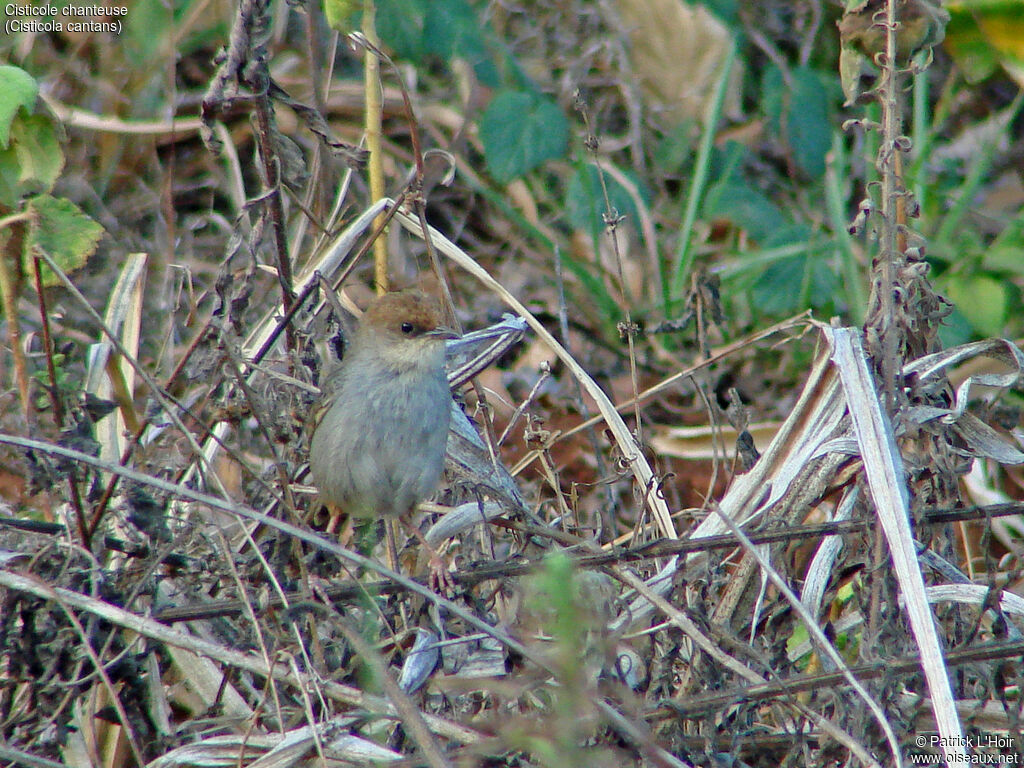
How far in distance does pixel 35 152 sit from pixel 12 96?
281 mm

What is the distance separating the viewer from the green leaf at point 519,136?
17.3ft

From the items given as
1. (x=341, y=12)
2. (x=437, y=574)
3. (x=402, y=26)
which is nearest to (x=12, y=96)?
(x=341, y=12)

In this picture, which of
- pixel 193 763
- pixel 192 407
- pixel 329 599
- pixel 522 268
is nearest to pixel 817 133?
pixel 522 268

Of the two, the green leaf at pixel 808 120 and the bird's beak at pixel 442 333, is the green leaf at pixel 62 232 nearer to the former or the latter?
the bird's beak at pixel 442 333

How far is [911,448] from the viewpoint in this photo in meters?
3.35

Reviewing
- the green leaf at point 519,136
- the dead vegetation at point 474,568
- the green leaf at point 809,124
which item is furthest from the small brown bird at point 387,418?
the green leaf at point 809,124

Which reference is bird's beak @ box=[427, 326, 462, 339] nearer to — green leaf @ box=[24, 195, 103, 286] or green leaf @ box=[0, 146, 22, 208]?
green leaf @ box=[24, 195, 103, 286]

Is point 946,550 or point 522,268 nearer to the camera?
point 946,550

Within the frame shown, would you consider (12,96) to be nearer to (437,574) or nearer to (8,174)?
(8,174)

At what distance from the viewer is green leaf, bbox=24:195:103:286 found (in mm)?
3201

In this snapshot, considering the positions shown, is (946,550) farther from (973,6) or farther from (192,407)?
(973,6)

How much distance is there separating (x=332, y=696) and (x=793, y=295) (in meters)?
3.46

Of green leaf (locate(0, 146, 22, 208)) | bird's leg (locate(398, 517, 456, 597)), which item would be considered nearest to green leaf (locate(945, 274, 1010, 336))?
bird's leg (locate(398, 517, 456, 597))

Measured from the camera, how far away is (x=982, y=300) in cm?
556
